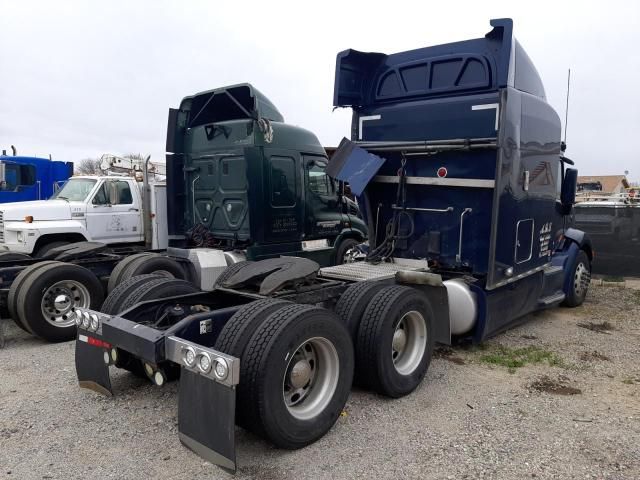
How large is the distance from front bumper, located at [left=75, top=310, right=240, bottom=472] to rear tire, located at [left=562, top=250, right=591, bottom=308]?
6.35 metres

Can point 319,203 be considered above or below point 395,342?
A: above

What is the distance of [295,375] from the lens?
11.8ft

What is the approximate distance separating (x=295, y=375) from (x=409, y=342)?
1537mm

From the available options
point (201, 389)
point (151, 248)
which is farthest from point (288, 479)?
point (151, 248)

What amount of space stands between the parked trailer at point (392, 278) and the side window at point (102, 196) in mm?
5047

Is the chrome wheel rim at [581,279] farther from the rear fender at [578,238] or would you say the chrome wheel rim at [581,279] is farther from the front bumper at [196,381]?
the front bumper at [196,381]

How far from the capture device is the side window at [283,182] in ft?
27.8

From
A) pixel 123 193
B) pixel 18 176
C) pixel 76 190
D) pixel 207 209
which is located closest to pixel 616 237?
pixel 207 209

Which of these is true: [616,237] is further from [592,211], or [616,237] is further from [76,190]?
[76,190]

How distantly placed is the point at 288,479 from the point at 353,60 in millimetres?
4937

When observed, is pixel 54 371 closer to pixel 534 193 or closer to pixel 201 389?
pixel 201 389

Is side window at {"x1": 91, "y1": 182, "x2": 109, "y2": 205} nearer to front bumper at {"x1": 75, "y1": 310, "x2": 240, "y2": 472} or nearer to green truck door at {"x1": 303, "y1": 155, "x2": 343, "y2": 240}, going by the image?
green truck door at {"x1": 303, "y1": 155, "x2": 343, "y2": 240}

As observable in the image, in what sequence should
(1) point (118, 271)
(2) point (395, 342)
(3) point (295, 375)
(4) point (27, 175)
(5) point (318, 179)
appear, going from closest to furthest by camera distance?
1. (3) point (295, 375)
2. (2) point (395, 342)
3. (1) point (118, 271)
4. (5) point (318, 179)
5. (4) point (27, 175)

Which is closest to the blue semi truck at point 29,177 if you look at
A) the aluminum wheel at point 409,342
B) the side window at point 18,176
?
the side window at point 18,176
